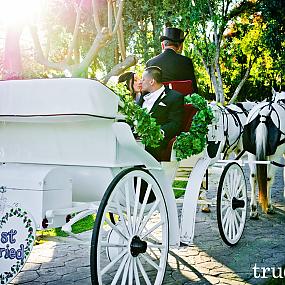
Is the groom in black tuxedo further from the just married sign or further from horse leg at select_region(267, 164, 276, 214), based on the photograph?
horse leg at select_region(267, 164, 276, 214)

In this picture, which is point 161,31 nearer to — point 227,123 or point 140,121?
point 227,123

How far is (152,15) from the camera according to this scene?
21.0 metres

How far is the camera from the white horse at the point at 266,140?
7268mm

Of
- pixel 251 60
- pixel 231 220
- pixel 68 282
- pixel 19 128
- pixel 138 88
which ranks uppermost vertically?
pixel 251 60

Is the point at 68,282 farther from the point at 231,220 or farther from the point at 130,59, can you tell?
the point at 130,59

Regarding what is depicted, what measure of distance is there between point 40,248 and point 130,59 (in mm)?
4805

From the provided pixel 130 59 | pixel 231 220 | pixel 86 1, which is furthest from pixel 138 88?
pixel 86 1

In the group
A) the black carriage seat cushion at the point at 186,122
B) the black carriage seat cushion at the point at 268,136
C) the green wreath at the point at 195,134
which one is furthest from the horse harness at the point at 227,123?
the black carriage seat cushion at the point at 186,122

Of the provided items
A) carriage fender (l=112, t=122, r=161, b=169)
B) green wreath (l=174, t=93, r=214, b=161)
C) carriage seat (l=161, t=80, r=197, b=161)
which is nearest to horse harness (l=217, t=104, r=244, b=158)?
carriage seat (l=161, t=80, r=197, b=161)

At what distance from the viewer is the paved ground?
4.63 meters

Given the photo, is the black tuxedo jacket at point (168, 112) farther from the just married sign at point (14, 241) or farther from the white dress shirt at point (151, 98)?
the just married sign at point (14, 241)

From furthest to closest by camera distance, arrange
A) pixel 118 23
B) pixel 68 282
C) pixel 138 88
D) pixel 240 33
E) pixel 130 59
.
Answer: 1. pixel 240 33
2. pixel 118 23
3. pixel 130 59
4. pixel 138 88
5. pixel 68 282

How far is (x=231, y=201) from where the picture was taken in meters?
5.81

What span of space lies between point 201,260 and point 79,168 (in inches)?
81.4
